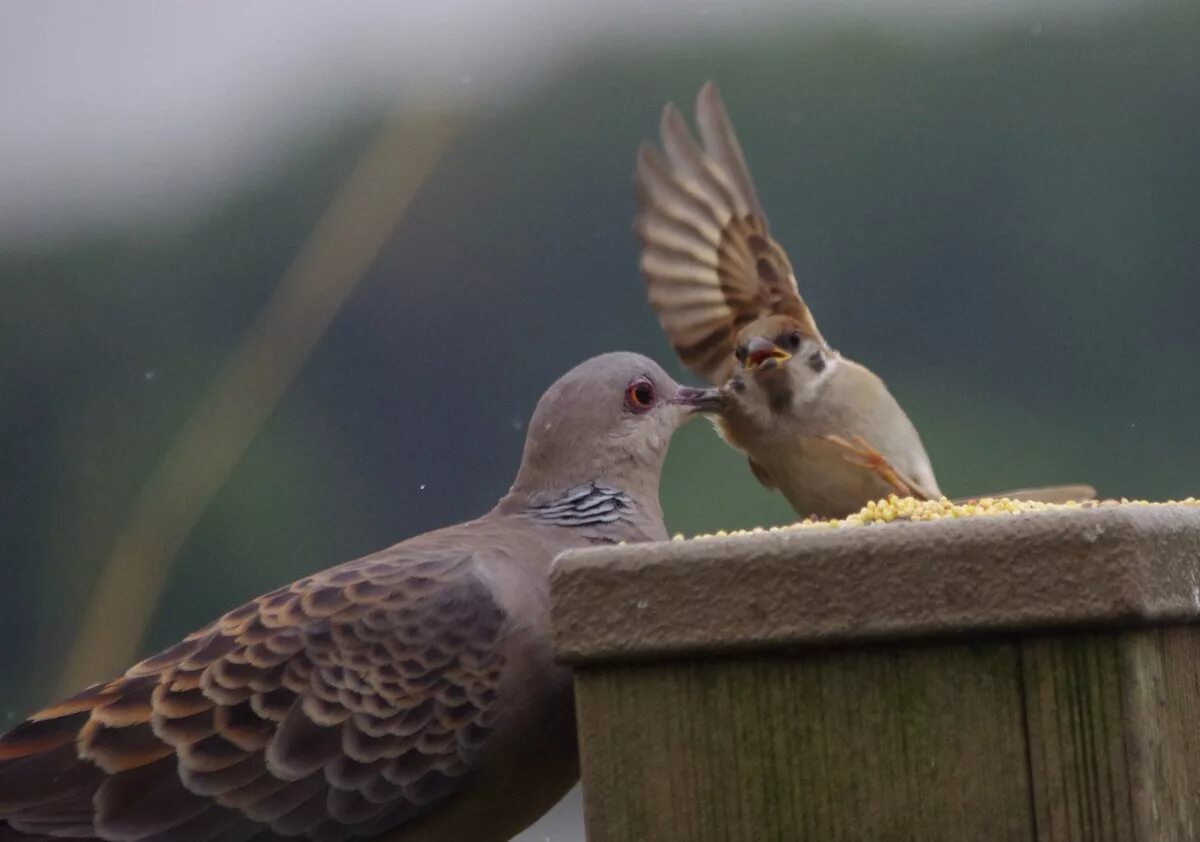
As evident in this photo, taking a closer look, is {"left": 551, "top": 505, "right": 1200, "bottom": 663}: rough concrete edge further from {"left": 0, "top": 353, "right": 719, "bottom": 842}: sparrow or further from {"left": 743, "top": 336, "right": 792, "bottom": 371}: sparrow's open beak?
{"left": 743, "top": 336, "right": 792, "bottom": 371}: sparrow's open beak

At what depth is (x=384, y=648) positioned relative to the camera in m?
2.48

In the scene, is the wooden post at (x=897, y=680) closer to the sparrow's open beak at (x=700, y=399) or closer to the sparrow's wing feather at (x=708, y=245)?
the sparrow's open beak at (x=700, y=399)

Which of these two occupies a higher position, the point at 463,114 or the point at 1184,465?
the point at 463,114

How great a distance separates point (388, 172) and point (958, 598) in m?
5.83

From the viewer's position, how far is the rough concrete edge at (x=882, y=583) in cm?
146

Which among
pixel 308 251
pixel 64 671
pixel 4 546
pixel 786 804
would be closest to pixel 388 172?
pixel 308 251

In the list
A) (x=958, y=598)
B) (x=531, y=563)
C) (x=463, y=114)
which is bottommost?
(x=958, y=598)

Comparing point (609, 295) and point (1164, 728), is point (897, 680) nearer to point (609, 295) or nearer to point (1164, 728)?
point (1164, 728)

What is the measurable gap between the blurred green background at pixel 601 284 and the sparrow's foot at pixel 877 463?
3425 mm

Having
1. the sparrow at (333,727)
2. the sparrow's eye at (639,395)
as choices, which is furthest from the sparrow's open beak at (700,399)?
the sparrow at (333,727)

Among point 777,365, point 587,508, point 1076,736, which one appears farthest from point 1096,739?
point 777,365

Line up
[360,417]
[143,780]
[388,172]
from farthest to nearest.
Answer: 1. [360,417]
2. [388,172]
3. [143,780]

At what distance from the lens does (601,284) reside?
8.37m

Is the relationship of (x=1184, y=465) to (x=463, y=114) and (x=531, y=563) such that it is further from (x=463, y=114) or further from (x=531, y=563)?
(x=531, y=563)
